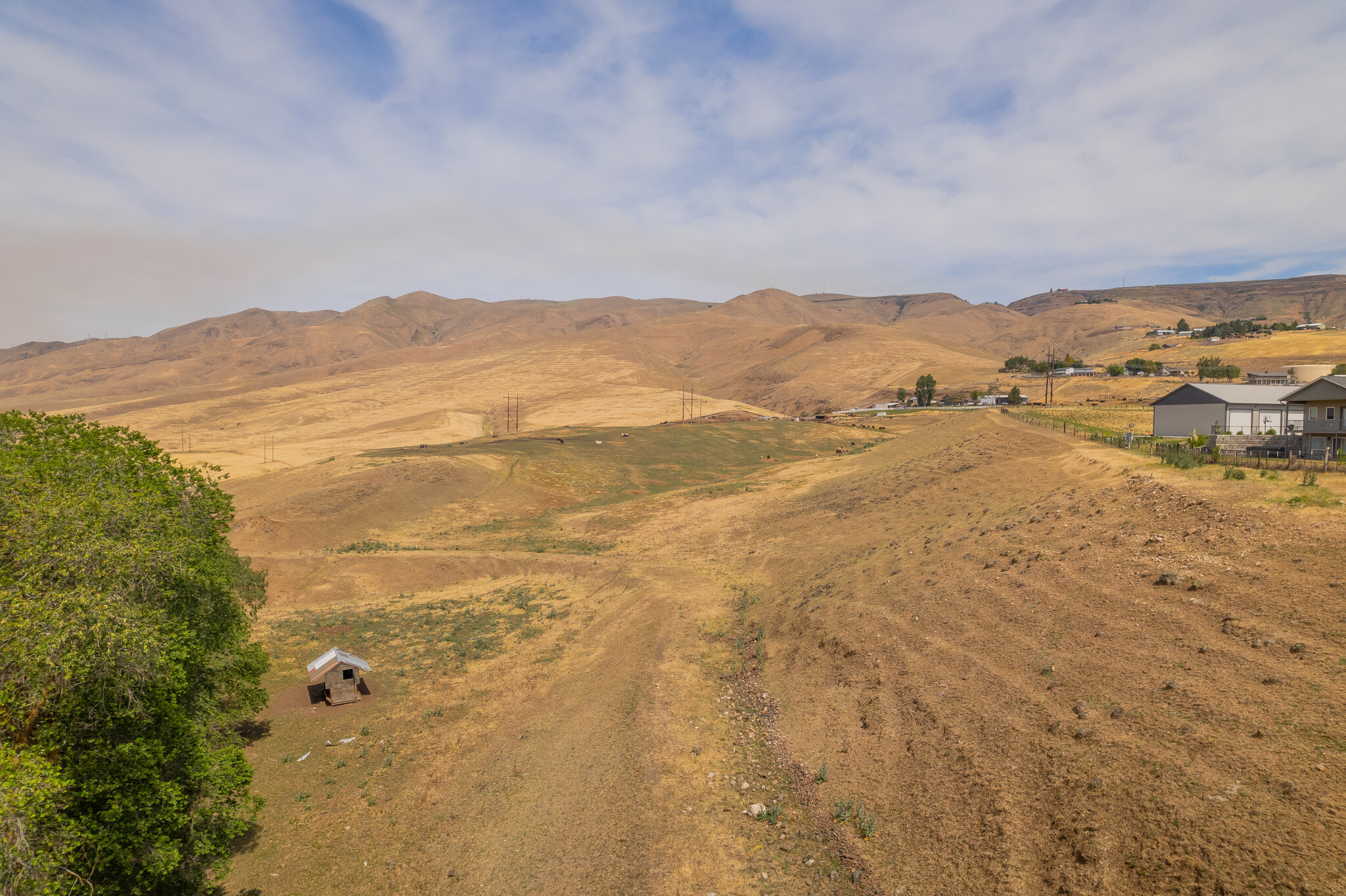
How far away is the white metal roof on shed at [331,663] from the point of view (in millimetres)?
23000

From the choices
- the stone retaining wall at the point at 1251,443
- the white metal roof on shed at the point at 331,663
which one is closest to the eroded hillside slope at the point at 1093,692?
the stone retaining wall at the point at 1251,443

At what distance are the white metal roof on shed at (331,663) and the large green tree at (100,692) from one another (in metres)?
7.62

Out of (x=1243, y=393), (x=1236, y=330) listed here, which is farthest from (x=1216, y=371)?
(x=1236, y=330)

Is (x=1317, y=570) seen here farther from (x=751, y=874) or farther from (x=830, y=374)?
(x=830, y=374)

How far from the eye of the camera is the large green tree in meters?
9.48

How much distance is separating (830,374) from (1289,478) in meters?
162

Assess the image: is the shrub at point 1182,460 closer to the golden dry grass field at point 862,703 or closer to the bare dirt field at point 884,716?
the golden dry grass field at point 862,703

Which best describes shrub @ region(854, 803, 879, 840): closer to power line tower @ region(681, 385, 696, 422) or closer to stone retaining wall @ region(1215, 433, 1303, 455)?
stone retaining wall @ region(1215, 433, 1303, 455)

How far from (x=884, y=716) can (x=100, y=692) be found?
56.3 ft

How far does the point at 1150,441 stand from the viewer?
3509 cm

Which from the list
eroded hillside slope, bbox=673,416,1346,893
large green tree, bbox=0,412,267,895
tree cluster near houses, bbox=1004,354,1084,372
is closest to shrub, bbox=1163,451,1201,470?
eroded hillside slope, bbox=673,416,1346,893

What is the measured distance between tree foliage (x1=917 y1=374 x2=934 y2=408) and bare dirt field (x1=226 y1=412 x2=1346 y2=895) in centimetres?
9841

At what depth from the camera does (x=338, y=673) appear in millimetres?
23172

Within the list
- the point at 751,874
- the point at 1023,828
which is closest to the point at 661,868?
the point at 751,874
